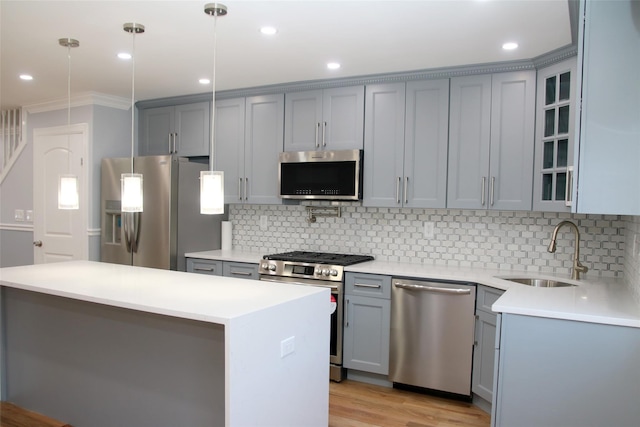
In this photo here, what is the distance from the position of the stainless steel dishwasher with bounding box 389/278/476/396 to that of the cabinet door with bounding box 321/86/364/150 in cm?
129

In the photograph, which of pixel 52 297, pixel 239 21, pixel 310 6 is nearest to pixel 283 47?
pixel 239 21

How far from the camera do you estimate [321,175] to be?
13.7ft

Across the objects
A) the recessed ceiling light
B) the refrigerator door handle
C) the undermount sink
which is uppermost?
the recessed ceiling light

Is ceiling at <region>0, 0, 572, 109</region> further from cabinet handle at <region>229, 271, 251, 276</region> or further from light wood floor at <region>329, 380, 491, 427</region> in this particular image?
light wood floor at <region>329, 380, 491, 427</region>

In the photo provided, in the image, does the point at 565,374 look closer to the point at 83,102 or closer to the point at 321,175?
the point at 321,175

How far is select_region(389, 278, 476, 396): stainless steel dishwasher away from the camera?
3393 mm

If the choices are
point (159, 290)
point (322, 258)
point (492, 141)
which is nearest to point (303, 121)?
point (322, 258)

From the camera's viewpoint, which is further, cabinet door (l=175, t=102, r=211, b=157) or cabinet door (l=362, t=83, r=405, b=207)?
cabinet door (l=175, t=102, r=211, b=157)

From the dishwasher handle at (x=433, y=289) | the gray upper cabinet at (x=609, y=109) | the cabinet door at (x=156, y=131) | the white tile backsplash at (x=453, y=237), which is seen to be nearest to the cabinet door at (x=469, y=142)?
the white tile backsplash at (x=453, y=237)

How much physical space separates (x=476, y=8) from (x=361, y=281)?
2094 mm

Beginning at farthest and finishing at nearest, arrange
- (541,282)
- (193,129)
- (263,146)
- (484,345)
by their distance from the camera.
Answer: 1. (193,129)
2. (263,146)
3. (541,282)
4. (484,345)

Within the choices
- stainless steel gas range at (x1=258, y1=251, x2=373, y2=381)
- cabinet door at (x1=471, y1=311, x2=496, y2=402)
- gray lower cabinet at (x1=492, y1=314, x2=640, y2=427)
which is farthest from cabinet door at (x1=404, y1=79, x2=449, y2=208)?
gray lower cabinet at (x1=492, y1=314, x2=640, y2=427)

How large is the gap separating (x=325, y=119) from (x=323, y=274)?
138 cm

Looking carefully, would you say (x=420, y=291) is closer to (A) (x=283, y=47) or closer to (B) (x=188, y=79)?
(A) (x=283, y=47)
